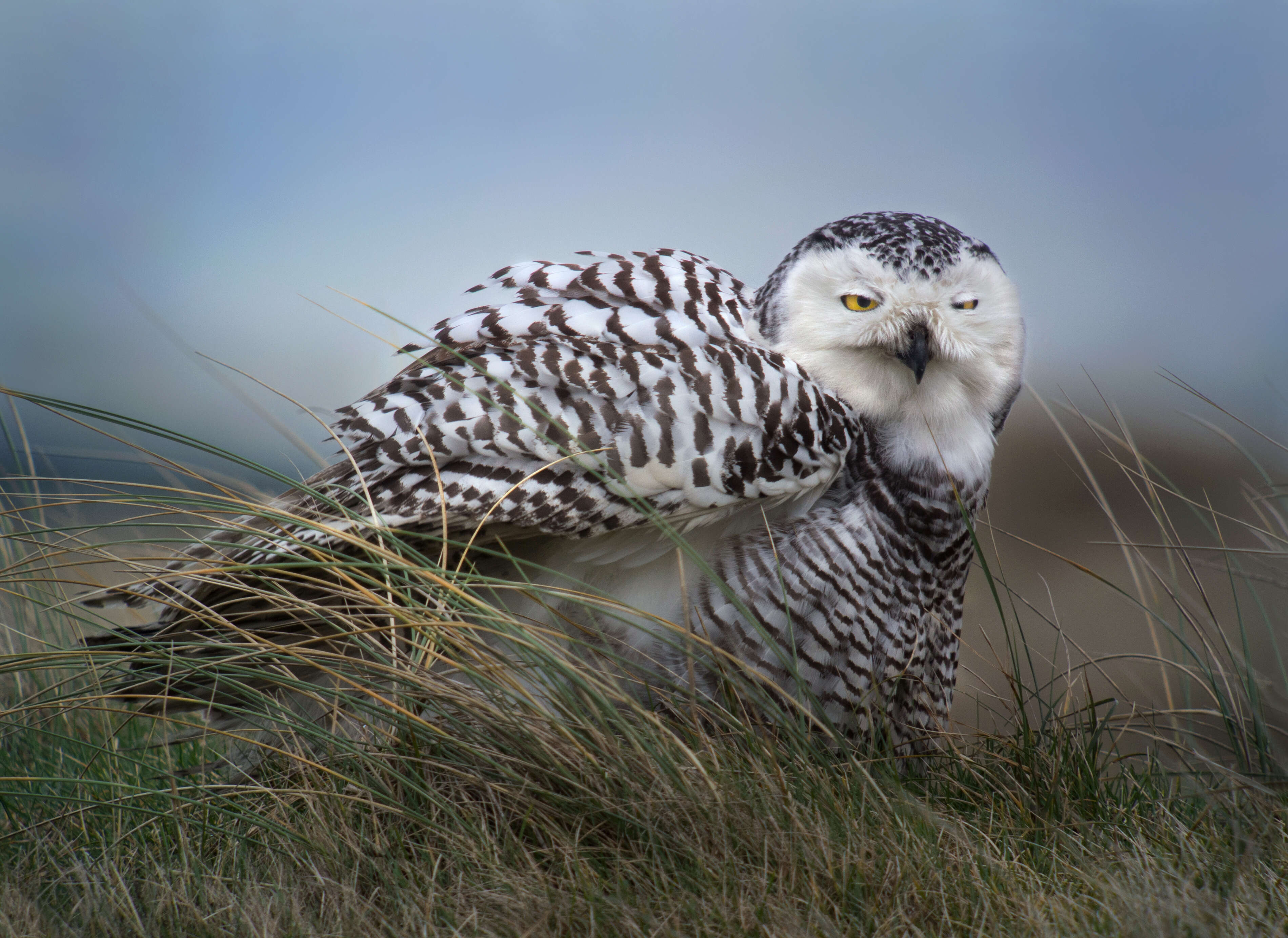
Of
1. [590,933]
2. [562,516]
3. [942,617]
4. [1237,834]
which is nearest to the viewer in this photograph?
[590,933]

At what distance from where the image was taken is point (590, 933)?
921 millimetres

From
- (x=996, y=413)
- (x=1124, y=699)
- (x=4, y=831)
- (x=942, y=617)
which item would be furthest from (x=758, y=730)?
(x=4, y=831)

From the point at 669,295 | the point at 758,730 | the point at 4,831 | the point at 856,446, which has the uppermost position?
the point at 669,295

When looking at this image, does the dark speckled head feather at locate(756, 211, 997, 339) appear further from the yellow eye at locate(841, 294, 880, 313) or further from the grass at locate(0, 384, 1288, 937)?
the grass at locate(0, 384, 1288, 937)

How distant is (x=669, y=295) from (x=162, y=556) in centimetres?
87

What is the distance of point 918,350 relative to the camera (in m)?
1.39

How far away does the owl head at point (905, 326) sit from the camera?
1399mm

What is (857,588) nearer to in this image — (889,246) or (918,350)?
(918,350)

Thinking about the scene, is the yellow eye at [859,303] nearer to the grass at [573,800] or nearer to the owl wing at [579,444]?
the owl wing at [579,444]

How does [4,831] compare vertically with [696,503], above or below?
below

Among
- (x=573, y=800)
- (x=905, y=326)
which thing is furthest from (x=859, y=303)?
(x=573, y=800)

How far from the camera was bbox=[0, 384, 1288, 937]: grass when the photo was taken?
97 centimetres

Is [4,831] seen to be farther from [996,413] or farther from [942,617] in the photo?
[996,413]

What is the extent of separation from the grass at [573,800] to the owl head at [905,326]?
330 millimetres
